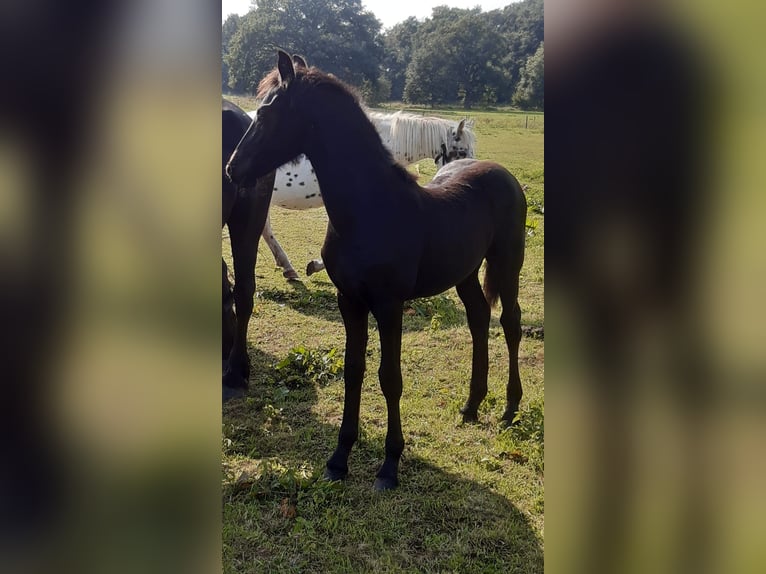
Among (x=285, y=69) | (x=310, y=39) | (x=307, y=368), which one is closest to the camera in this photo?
(x=285, y=69)

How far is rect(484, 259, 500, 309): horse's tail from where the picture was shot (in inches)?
144

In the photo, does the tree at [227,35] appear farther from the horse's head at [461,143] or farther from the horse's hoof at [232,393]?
the horse's hoof at [232,393]

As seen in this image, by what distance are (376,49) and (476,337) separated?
8.63 ft

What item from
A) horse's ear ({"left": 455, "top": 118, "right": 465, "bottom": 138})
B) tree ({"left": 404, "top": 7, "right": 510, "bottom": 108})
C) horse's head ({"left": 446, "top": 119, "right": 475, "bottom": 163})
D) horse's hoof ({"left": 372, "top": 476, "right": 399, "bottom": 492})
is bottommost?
horse's hoof ({"left": 372, "top": 476, "right": 399, "bottom": 492})


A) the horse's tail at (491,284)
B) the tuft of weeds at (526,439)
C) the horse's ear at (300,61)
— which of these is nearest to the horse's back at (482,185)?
the horse's tail at (491,284)

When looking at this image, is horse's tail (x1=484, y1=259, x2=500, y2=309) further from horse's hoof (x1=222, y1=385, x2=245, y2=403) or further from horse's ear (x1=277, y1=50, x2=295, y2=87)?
horse's hoof (x1=222, y1=385, x2=245, y2=403)

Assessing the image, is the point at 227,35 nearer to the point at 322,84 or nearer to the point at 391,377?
the point at 322,84

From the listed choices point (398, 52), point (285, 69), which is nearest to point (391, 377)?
point (285, 69)

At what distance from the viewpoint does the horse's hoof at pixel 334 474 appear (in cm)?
308

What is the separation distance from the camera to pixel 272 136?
279 cm

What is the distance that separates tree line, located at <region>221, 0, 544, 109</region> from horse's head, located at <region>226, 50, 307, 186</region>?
1.54 metres
